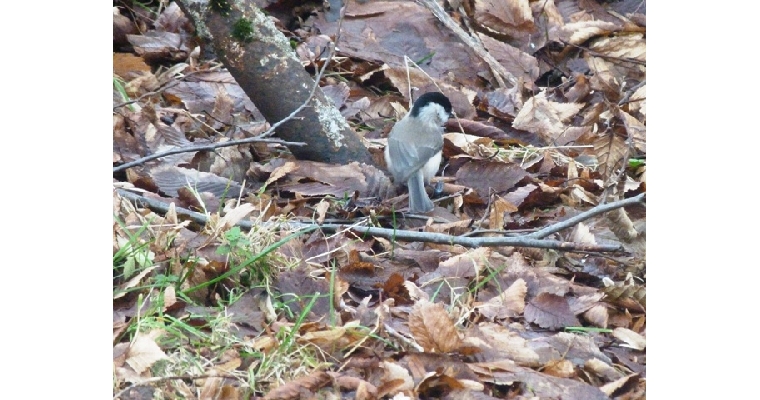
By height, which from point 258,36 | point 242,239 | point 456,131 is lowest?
point 456,131

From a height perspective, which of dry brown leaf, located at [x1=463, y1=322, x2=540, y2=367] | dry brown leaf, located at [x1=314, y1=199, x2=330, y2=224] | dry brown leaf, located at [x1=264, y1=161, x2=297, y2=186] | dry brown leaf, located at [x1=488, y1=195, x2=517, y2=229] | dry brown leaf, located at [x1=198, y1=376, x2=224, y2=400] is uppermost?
dry brown leaf, located at [x1=463, y1=322, x2=540, y2=367]

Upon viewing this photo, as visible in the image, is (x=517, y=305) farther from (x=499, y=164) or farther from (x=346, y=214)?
(x=499, y=164)

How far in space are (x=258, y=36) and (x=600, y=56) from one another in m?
2.61

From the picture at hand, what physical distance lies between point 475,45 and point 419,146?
1.56 metres

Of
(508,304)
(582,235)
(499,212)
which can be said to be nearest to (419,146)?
(499,212)

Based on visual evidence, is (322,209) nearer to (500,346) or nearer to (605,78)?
(500,346)

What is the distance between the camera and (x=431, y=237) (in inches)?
151

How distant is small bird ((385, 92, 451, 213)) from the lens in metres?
4.58

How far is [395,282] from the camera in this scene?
11.6 feet

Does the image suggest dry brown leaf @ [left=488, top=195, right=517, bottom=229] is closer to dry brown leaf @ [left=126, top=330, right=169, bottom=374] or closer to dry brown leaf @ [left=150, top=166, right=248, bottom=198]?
dry brown leaf @ [left=150, top=166, right=248, bottom=198]

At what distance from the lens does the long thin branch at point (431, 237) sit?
12.0 ft

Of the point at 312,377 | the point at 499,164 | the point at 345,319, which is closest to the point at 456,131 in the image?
the point at 499,164

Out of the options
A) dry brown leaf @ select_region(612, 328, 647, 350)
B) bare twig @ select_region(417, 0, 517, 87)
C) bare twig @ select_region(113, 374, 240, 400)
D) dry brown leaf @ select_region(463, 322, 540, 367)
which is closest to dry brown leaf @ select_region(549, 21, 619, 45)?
bare twig @ select_region(417, 0, 517, 87)

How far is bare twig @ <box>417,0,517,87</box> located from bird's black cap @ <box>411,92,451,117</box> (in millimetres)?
918
